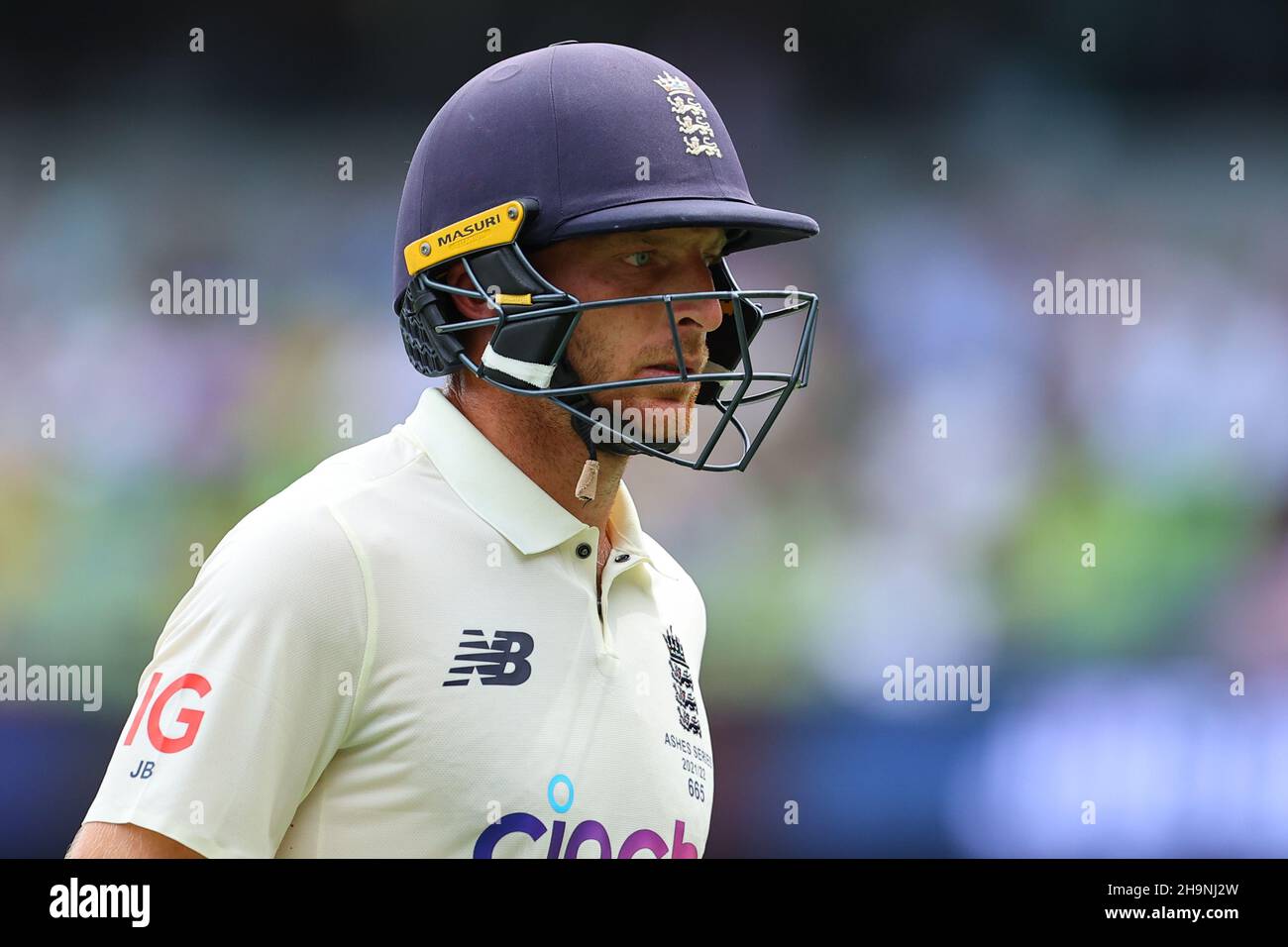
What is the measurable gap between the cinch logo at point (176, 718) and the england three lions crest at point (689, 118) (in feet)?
2.52

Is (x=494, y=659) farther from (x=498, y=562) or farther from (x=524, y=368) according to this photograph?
(x=524, y=368)

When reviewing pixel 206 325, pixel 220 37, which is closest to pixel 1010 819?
pixel 206 325

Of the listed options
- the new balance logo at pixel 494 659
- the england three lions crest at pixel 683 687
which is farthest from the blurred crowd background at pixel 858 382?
the new balance logo at pixel 494 659

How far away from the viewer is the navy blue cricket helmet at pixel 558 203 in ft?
4.58

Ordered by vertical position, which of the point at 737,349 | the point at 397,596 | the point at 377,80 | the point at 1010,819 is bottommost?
the point at 1010,819

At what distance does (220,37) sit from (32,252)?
73 cm

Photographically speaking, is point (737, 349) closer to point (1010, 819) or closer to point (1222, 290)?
point (1010, 819)

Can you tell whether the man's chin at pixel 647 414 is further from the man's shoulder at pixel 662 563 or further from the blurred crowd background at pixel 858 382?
the blurred crowd background at pixel 858 382

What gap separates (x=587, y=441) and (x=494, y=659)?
0.26 metres

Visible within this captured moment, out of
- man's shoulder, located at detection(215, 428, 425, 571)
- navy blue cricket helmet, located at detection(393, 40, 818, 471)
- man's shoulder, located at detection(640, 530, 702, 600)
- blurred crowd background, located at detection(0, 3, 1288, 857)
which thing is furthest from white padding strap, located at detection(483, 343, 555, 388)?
blurred crowd background, located at detection(0, 3, 1288, 857)

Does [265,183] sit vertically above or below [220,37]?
below

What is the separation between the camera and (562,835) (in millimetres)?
1275

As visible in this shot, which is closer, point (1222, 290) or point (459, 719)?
point (459, 719)
